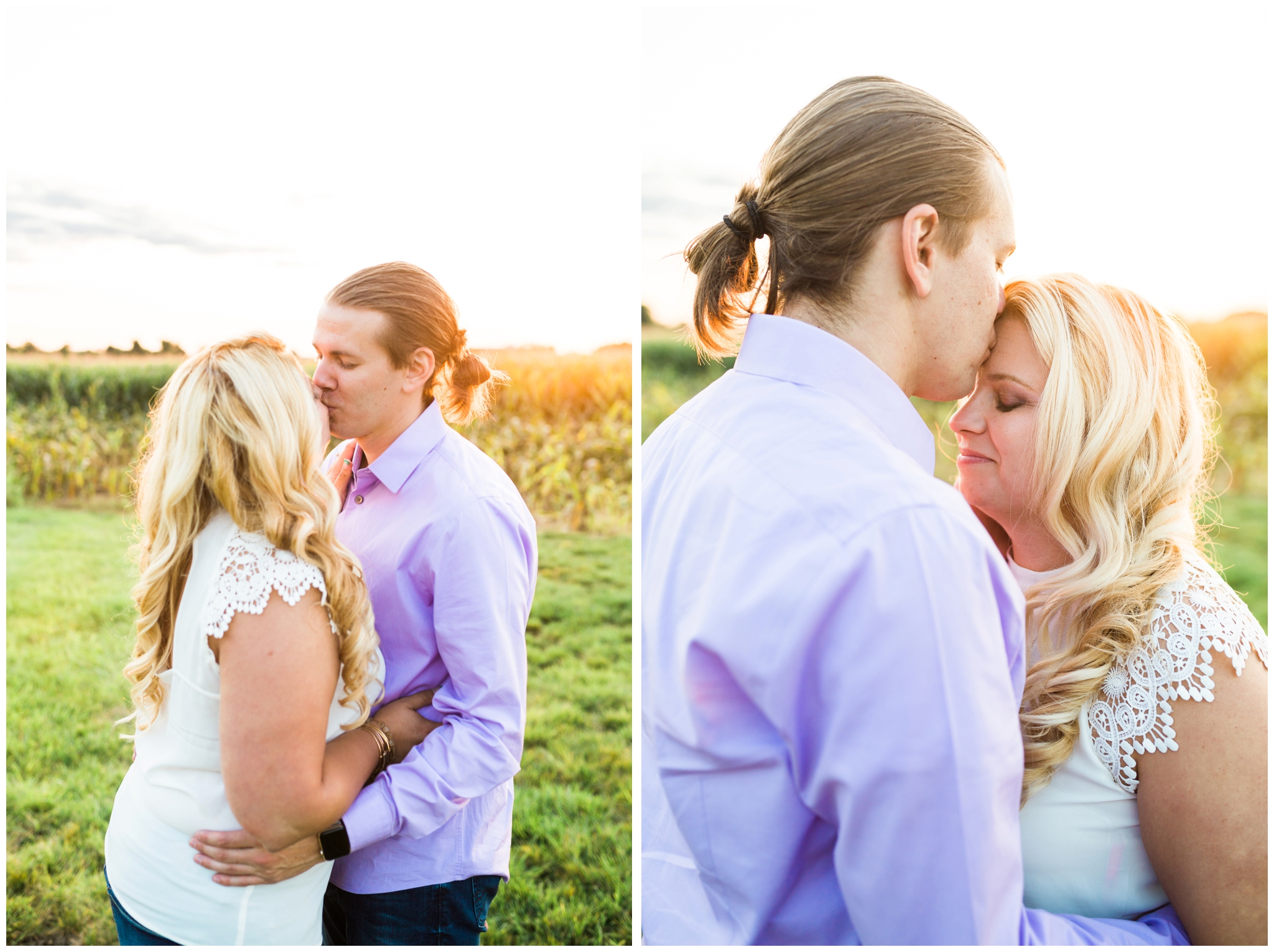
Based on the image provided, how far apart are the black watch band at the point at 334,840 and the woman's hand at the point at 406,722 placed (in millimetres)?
185

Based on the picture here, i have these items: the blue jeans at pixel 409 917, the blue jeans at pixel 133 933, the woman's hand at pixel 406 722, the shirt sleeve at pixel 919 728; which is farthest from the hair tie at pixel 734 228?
the blue jeans at pixel 133 933

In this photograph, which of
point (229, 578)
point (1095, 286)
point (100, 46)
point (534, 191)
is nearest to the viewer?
point (229, 578)

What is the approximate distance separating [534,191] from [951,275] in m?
2.73

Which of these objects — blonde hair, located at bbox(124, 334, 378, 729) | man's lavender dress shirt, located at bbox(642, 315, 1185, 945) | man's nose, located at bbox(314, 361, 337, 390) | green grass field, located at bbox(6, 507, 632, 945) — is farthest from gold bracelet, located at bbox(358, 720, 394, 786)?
green grass field, located at bbox(6, 507, 632, 945)

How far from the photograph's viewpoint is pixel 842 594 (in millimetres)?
1028

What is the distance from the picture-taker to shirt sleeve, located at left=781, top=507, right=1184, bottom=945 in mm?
996

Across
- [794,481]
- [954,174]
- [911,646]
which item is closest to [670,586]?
[794,481]

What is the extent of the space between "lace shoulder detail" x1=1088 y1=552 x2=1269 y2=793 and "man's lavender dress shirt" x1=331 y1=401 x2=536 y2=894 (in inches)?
50.5

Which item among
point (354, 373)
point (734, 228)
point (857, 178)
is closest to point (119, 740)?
Result: point (354, 373)

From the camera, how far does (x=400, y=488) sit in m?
1.99

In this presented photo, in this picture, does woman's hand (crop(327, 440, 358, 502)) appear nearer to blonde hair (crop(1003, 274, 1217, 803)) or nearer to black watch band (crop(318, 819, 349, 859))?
black watch band (crop(318, 819, 349, 859))

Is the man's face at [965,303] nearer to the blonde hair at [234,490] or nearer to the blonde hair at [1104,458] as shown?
the blonde hair at [1104,458]

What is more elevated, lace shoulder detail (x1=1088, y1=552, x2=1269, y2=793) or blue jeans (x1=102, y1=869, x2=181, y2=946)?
lace shoulder detail (x1=1088, y1=552, x2=1269, y2=793)

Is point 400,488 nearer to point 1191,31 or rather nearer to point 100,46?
point 100,46
